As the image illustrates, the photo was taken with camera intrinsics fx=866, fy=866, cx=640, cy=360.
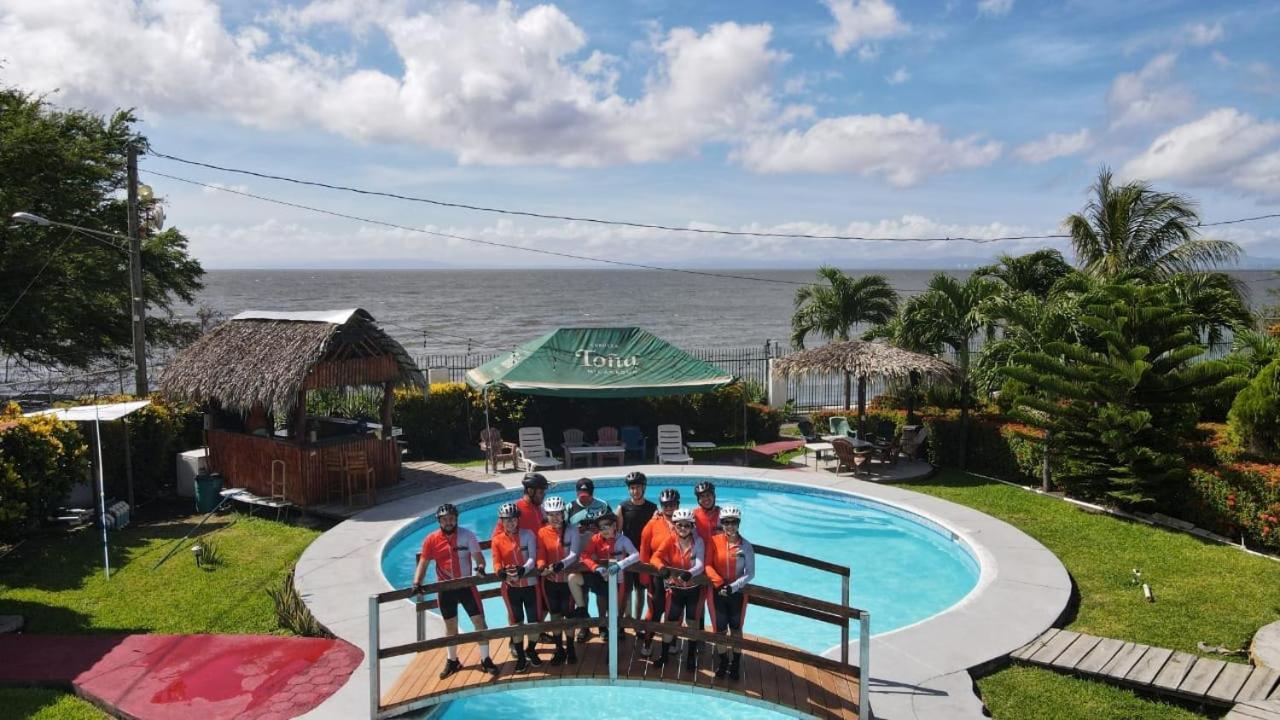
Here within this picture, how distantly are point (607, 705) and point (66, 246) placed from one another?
20402 millimetres

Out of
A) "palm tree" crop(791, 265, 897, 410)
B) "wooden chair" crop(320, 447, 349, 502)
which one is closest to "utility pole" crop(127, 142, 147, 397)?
"wooden chair" crop(320, 447, 349, 502)

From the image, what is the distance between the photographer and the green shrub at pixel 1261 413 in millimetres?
12703

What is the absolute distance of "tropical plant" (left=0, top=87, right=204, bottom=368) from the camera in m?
20.5

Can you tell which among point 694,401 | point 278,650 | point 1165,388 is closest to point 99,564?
point 278,650

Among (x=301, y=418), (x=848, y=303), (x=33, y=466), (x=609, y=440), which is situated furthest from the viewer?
(x=848, y=303)

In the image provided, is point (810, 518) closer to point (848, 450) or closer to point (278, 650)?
point (848, 450)

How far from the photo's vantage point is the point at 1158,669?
316 inches

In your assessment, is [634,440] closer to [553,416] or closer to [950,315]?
[553,416]

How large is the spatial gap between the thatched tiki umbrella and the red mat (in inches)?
442

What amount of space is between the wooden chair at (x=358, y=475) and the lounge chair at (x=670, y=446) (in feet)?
20.3

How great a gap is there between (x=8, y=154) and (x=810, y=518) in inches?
775

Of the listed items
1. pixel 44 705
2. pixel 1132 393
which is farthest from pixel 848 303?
pixel 44 705

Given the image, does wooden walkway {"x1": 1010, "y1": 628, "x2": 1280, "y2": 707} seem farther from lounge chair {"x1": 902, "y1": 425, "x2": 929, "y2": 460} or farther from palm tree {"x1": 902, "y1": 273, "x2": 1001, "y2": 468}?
palm tree {"x1": 902, "y1": 273, "x2": 1001, "y2": 468}

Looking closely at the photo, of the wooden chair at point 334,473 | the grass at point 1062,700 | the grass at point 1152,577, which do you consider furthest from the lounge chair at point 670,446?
the grass at point 1062,700
